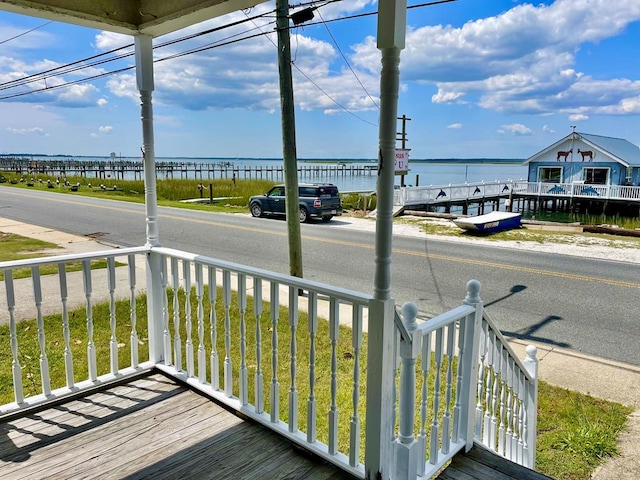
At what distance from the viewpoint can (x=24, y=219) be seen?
46.3 feet

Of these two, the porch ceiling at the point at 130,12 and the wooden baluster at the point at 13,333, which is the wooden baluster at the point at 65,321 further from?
the porch ceiling at the point at 130,12

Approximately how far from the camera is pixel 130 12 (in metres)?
3.06

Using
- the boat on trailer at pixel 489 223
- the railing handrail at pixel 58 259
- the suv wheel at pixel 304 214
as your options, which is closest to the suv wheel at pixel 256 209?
the suv wheel at pixel 304 214

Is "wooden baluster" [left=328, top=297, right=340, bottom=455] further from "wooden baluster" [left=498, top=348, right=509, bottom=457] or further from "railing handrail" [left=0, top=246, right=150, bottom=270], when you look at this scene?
"railing handrail" [left=0, top=246, right=150, bottom=270]

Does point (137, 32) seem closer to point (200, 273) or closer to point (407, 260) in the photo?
point (200, 273)

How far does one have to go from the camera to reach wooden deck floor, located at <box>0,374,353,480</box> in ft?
7.24

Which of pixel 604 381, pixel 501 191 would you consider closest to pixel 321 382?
pixel 604 381

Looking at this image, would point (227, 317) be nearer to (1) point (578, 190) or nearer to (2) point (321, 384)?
(2) point (321, 384)

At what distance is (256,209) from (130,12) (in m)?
13.7

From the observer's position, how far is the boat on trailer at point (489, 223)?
13531 millimetres

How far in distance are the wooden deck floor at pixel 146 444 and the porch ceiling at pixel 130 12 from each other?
2382 mm

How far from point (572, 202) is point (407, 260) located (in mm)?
21486

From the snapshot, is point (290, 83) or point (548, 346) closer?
point (548, 346)

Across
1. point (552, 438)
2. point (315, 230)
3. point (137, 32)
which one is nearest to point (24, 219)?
point (315, 230)
